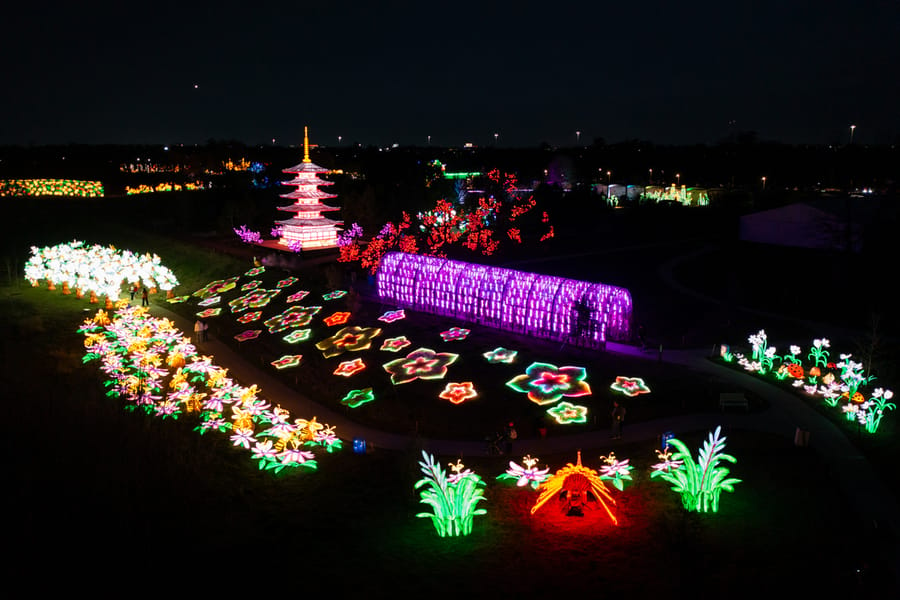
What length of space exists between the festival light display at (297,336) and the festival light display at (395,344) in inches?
184

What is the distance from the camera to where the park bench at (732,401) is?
72.9 ft

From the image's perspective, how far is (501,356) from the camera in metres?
27.0

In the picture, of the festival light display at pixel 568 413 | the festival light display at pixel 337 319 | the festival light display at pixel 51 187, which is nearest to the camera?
the festival light display at pixel 568 413

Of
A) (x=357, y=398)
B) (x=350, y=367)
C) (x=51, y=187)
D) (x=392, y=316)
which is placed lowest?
(x=357, y=398)

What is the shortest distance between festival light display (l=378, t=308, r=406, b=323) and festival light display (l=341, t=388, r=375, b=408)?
719 cm

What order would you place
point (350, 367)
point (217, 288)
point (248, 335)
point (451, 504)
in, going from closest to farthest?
point (451, 504) < point (350, 367) < point (248, 335) < point (217, 288)

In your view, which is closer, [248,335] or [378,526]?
[378,526]

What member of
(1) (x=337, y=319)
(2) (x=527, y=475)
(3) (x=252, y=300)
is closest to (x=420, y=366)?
(1) (x=337, y=319)

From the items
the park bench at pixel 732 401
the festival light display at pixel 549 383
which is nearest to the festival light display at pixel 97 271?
the festival light display at pixel 549 383

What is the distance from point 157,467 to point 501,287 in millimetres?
17395

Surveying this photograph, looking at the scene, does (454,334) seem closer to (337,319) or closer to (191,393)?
(337,319)

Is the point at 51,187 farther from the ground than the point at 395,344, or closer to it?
farther from the ground

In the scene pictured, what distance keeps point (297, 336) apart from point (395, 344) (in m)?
5.86

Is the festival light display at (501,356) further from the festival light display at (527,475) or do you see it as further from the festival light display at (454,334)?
the festival light display at (527,475)
